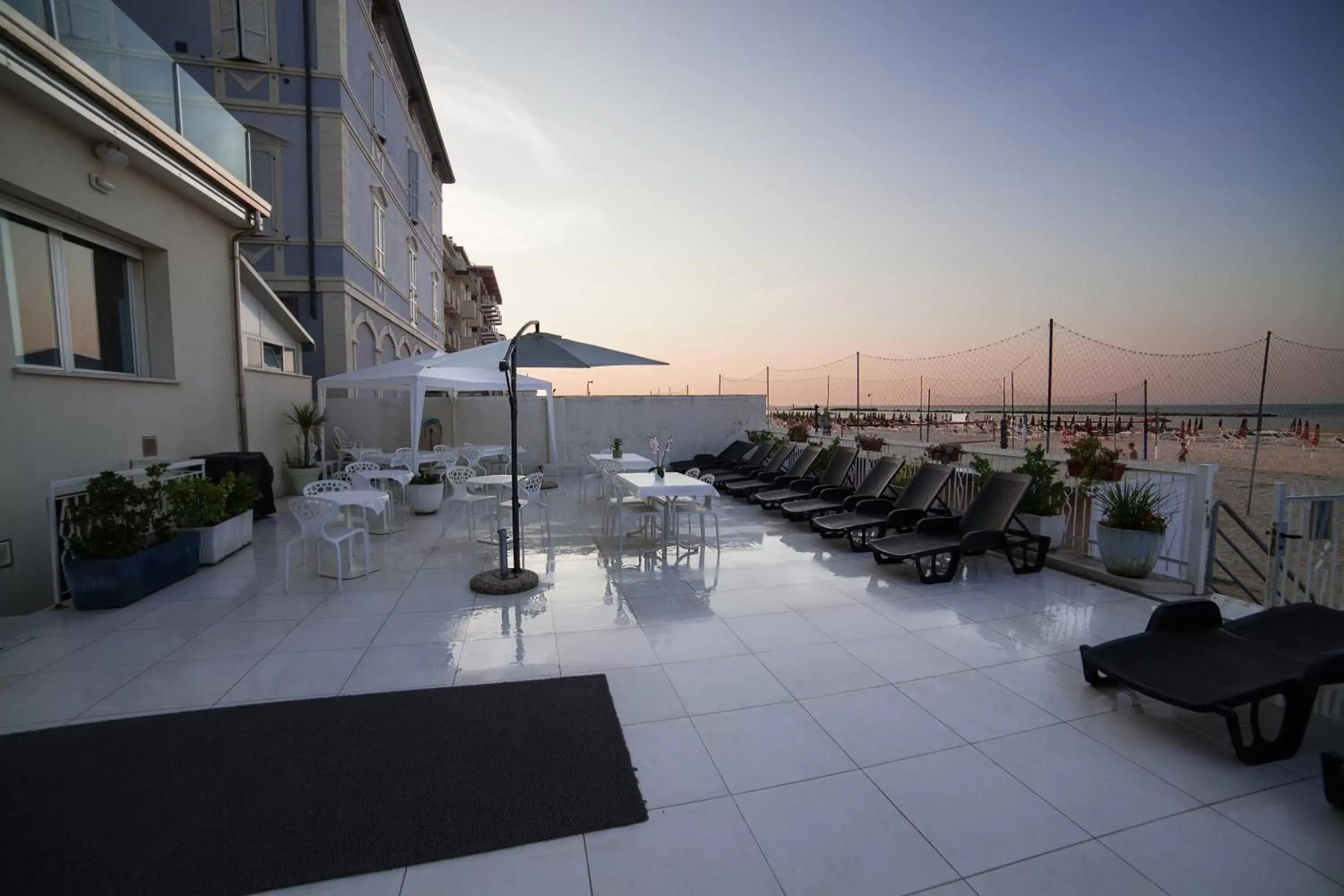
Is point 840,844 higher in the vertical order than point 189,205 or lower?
lower

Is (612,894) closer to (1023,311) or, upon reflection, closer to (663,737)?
(663,737)

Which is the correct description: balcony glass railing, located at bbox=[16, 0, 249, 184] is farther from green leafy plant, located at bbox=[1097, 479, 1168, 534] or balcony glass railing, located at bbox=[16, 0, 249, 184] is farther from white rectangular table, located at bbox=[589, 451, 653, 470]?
green leafy plant, located at bbox=[1097, 479, 1168, 534]

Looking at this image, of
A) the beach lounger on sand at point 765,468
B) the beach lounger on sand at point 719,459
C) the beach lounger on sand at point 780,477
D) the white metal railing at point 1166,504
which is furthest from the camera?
the beach lounger on sand at point 719,459

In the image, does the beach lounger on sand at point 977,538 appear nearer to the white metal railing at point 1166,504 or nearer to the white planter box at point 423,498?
the white metal railing at point 1166,504

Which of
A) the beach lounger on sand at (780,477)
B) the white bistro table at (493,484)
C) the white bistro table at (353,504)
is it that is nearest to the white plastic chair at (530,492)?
the white bistro table at (493,484)

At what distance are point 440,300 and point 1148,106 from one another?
905 inches

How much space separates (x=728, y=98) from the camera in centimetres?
898

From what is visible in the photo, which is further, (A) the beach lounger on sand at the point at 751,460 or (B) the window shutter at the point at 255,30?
(B) the window shutter at the point at 255,30

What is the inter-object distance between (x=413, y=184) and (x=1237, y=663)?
2151cm

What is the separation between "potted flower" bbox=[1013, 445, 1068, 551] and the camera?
5.38 meters

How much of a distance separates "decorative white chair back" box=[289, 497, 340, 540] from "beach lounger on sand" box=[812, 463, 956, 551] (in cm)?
456

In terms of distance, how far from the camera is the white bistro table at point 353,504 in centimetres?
500

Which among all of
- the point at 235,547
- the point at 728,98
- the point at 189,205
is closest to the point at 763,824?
the point at 235,547

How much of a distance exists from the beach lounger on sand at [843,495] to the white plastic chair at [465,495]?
145 inches
